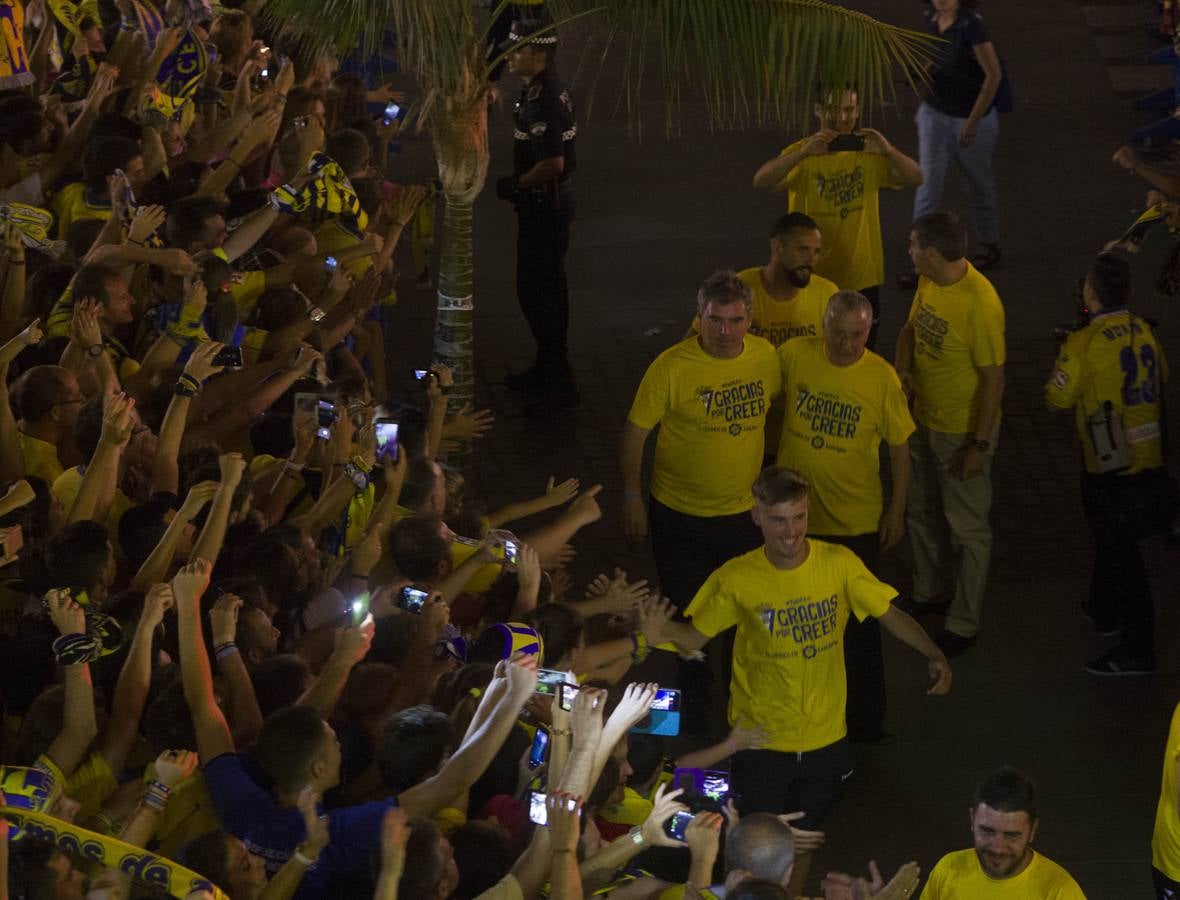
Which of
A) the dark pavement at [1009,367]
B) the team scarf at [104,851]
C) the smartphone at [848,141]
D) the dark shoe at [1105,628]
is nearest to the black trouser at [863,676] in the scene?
the dark pavement at [1009,367]

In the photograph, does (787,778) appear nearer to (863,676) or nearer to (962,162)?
(863,676)

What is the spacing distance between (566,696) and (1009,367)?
667cm

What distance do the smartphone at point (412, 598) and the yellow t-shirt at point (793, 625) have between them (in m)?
1.04

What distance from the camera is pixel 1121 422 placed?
819cm

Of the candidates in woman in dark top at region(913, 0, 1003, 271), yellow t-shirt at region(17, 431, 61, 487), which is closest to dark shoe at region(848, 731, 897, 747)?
yellow t-shirt at region(17, 431, 61, 487)

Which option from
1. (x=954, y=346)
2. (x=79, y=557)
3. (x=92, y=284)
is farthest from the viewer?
(x=954, y=346)

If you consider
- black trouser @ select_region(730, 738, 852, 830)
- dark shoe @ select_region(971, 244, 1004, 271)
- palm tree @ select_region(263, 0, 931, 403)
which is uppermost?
palm tree @ select_region(263, 0, 931, 403)

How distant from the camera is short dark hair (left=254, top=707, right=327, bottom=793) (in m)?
5.23

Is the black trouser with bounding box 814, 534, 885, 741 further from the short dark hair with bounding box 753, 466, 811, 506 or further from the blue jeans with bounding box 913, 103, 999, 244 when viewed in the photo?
the blue jeans with bounding box 913, 103, 999, 244

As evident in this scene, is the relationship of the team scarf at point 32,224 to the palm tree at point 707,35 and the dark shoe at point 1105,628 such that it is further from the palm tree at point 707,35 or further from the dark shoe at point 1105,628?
the dark shoe at point 1105,628

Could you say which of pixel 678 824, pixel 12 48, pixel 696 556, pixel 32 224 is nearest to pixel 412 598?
pixel 678 824

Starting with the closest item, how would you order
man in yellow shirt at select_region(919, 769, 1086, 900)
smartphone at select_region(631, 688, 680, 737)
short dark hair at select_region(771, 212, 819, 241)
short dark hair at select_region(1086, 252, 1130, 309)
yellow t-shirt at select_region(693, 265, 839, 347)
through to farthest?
man in yellow shirt at select_region(919, 769, 1086, 900) < smartphone at select_region(631, 688, 680, 737) < short dark hair at select_region(1086, 252, 1130, 309) < short dark hair at select_region(771, 212, 819, 241) < yellow t-shirt at select_region(693, 265, 839, 347)

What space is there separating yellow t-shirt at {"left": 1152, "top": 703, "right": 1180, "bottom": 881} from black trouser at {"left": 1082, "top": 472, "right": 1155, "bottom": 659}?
7.36 ft

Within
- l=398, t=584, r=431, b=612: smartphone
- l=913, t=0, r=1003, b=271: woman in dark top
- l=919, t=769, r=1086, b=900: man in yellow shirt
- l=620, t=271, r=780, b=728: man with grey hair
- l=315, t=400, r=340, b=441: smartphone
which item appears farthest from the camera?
l=913, t=0, r=1003, b=271: woman in dark top
